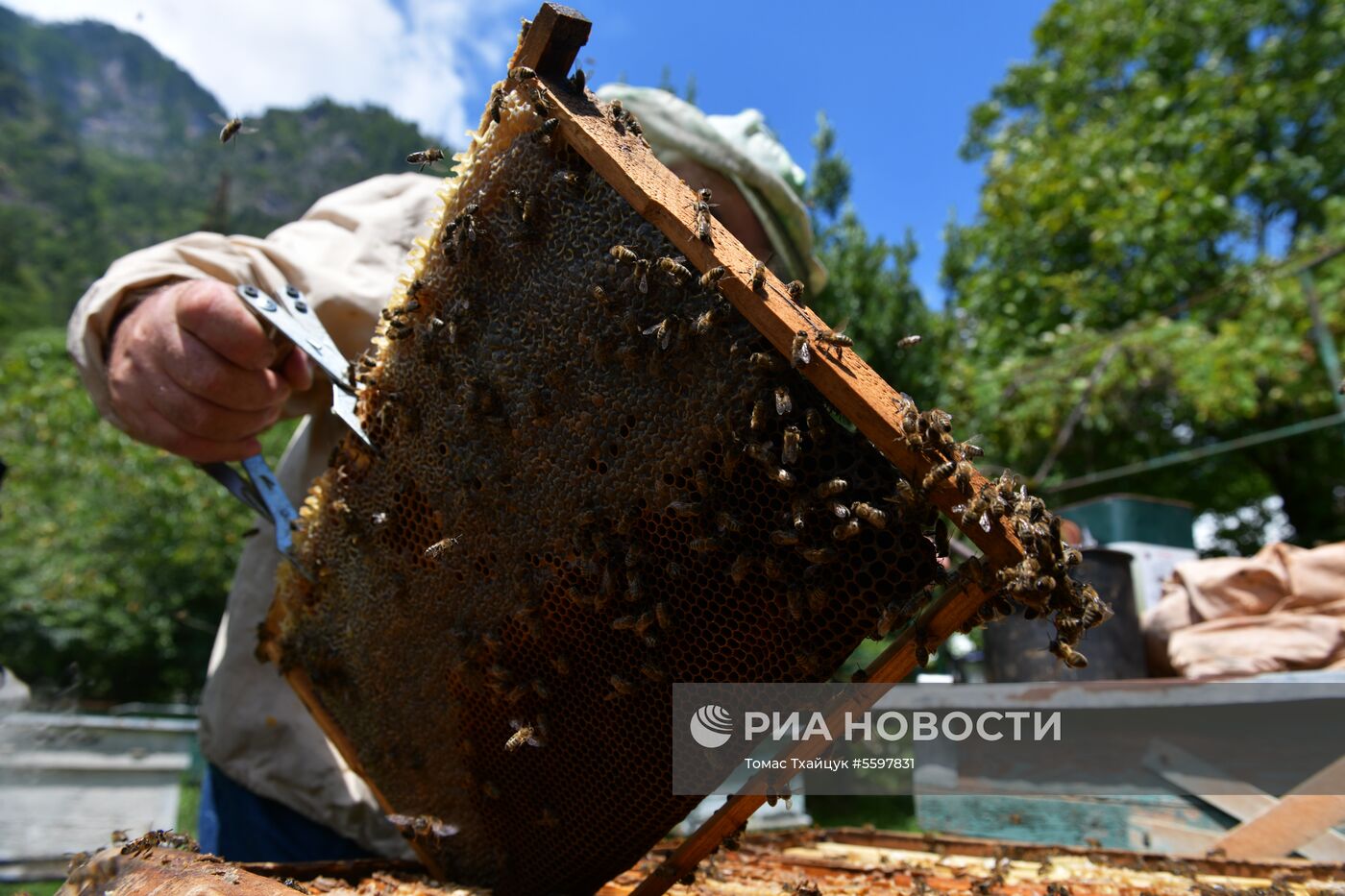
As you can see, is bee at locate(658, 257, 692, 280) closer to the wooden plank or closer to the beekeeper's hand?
the beekeeper's hand

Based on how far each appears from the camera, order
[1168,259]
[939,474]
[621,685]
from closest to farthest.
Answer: [939,474]
[621,685]
[1168,259]

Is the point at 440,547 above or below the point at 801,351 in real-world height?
below

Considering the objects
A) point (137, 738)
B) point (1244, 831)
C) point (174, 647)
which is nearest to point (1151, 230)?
point (1244, 831)

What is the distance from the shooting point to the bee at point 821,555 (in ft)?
5.23

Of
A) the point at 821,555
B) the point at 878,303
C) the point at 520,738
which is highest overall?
the point at 878,303

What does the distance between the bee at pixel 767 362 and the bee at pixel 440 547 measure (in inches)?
35.4

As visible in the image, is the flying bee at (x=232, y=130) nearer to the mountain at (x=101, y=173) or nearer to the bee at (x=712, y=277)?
the bee at (x=712, y=277)

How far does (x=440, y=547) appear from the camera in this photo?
2.04m

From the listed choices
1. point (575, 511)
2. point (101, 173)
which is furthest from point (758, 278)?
point (101, 173)

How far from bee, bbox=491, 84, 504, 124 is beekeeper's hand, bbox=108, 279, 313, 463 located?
2.84ft

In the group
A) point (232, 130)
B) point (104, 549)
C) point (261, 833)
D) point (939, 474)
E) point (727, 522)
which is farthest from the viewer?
point (104, 549)

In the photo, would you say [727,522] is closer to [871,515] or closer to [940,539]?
[871,515]

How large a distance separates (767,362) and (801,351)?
0.33 ft

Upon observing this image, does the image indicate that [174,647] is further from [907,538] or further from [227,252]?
[907,538]
